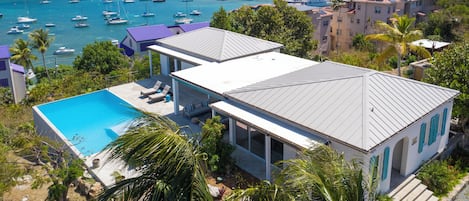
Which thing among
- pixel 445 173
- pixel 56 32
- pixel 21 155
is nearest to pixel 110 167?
pixel 21 155

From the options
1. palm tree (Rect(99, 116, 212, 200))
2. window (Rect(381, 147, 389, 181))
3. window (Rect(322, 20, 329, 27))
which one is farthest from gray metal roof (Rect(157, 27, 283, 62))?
window (Rect(322, 20, 329, 27))

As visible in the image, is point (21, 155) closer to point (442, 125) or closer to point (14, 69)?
point (442, 125)

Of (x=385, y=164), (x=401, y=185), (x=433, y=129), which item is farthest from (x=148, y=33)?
(x=385, y=164)

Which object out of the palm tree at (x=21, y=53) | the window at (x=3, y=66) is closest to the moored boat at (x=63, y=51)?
the palm tree at (x=21, y=53)

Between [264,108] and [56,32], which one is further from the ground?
[264,108]

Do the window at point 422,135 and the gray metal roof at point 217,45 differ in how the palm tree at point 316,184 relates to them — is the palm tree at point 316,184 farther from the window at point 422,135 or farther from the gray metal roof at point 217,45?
the gray metal roof at point 217,45
